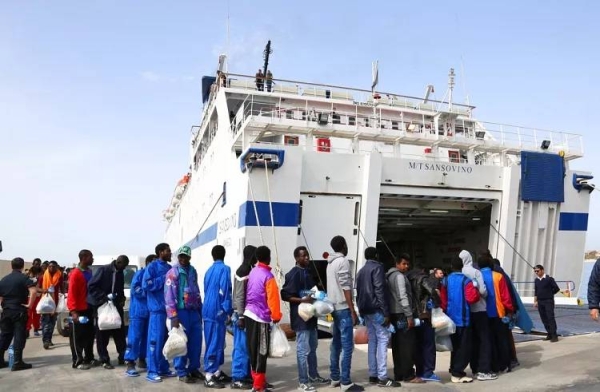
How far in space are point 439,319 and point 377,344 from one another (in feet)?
2.69

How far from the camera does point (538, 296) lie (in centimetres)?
841

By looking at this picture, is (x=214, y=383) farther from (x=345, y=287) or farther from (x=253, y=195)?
(x=253, y=195)

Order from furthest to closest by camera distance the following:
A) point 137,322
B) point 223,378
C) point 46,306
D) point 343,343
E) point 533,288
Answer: point 533,288 → point 46,306 → point 137,322 → point 223,378 → point 343,343

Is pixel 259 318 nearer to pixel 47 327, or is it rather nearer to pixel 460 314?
pixel 460 314

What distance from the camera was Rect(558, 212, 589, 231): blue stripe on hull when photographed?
40.6 feet

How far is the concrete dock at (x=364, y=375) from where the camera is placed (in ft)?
18.6

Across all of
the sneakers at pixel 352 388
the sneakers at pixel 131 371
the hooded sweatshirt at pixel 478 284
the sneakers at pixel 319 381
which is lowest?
the sneakers at pixel 131 371

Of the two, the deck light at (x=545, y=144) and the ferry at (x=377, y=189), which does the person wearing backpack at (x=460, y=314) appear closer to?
the ferry at (x=377, y=189)

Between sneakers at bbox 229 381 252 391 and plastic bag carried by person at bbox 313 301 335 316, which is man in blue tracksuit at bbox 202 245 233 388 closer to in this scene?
sneakers at bbox 229 381 252 391

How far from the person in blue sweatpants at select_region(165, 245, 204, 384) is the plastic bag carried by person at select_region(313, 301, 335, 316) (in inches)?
58.0

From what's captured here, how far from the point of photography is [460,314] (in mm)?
6141

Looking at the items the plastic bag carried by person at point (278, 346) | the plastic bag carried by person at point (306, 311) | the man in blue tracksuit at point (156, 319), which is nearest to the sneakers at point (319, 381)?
the plastic bag carried by person at point (278, 346)

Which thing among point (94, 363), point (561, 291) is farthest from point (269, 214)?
point (561, 291)

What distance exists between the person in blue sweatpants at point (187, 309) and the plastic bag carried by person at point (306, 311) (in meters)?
1.32
